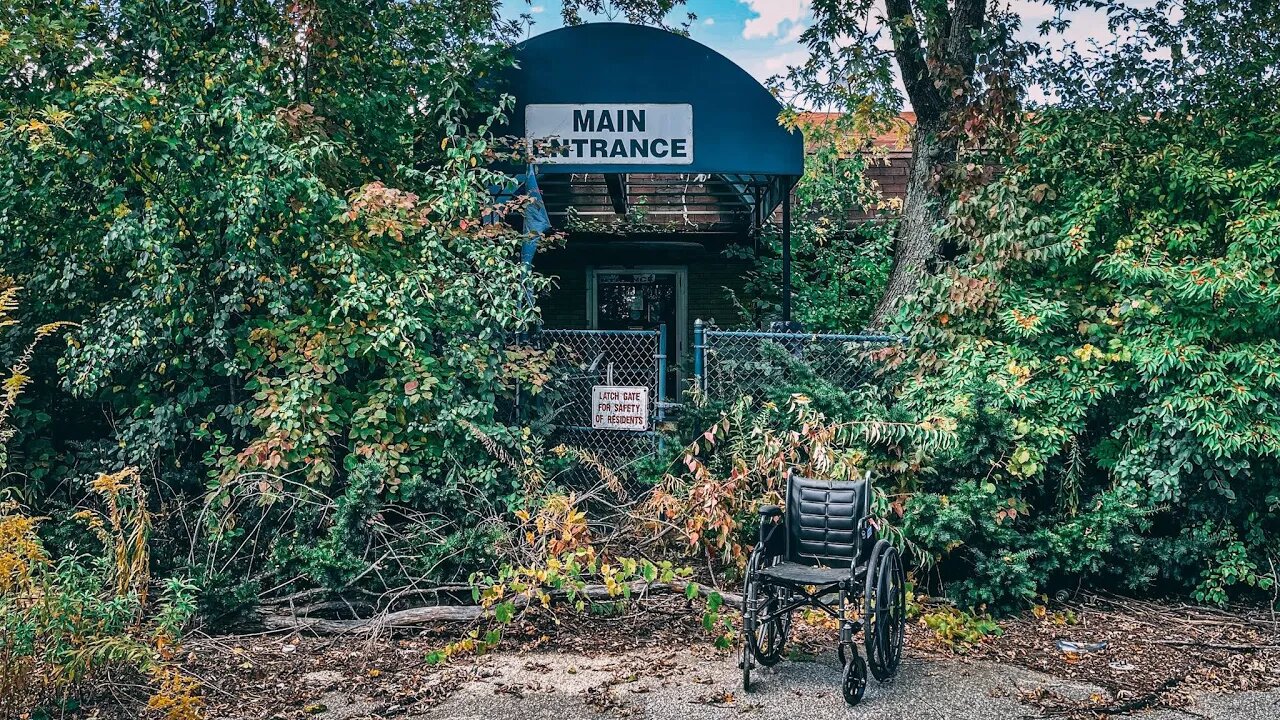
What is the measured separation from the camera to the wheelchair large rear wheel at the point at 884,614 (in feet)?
14.0

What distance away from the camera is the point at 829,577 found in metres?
4.46

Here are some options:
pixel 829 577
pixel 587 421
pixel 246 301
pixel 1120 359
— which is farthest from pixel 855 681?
pixel 246 301

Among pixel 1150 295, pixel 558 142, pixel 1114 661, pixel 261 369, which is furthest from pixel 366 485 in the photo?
pixel 1150 295

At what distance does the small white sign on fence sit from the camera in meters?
7.12

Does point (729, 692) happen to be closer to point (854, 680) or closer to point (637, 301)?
point (854, 680)

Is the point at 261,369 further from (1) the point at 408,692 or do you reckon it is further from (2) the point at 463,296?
(1) the point at 408,692

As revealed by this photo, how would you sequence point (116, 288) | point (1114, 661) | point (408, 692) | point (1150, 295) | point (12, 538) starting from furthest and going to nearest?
1. point (116, 288)
2. point (1150, 295)
3. point (1114, 661)
4. point (408, 692)
5. point (12, 538)

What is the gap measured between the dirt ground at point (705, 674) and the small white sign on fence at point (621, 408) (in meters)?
1.81

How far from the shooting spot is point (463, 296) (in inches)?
242

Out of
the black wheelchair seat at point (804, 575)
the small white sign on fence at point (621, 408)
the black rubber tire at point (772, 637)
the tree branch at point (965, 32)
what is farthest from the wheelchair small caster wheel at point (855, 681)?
the tree branch at point (965, 32)

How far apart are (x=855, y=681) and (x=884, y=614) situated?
0.34 metres

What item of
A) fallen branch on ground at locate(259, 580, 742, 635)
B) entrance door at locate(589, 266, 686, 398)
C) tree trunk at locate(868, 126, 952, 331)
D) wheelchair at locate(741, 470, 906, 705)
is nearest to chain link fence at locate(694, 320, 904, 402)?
tree trunk at locate(868, 126, 952, 331)

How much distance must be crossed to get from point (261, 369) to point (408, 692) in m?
2.69

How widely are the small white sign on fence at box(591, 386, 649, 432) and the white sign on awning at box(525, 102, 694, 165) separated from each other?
1.90 metres
